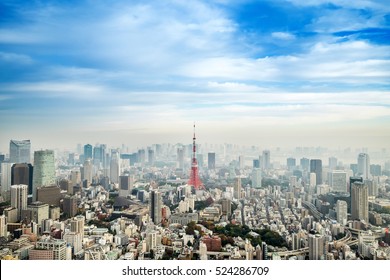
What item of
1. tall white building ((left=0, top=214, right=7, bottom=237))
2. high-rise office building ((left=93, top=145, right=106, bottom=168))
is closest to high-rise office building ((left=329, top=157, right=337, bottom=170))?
high-rise office building ((left=93, top=145, right=106, bottom=168))

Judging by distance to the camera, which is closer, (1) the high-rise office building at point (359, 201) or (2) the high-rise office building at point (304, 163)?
(1) the high-rise office building at point (359, 201)

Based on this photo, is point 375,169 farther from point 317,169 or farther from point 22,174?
point 22,174

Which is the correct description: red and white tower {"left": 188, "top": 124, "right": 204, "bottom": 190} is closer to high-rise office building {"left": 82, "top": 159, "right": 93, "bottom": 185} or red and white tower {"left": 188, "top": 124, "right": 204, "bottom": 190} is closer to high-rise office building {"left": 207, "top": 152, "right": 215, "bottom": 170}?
high-rise office building {"left": 207, "top": 152, "right": 215, "bottom": 170}

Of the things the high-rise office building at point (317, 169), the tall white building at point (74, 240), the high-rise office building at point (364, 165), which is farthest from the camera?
the high-rise office building at point (317, 169)

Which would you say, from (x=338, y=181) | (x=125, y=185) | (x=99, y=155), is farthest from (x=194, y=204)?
(x=338, y=181)

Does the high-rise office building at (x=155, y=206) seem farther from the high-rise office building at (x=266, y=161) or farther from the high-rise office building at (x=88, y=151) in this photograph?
the high-rise office building at (x=266, y=161)

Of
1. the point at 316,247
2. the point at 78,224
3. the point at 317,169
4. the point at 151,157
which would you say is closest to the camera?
the point at 316,247

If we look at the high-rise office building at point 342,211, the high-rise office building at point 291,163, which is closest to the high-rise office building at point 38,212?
the high-rise office building at point 291,163
